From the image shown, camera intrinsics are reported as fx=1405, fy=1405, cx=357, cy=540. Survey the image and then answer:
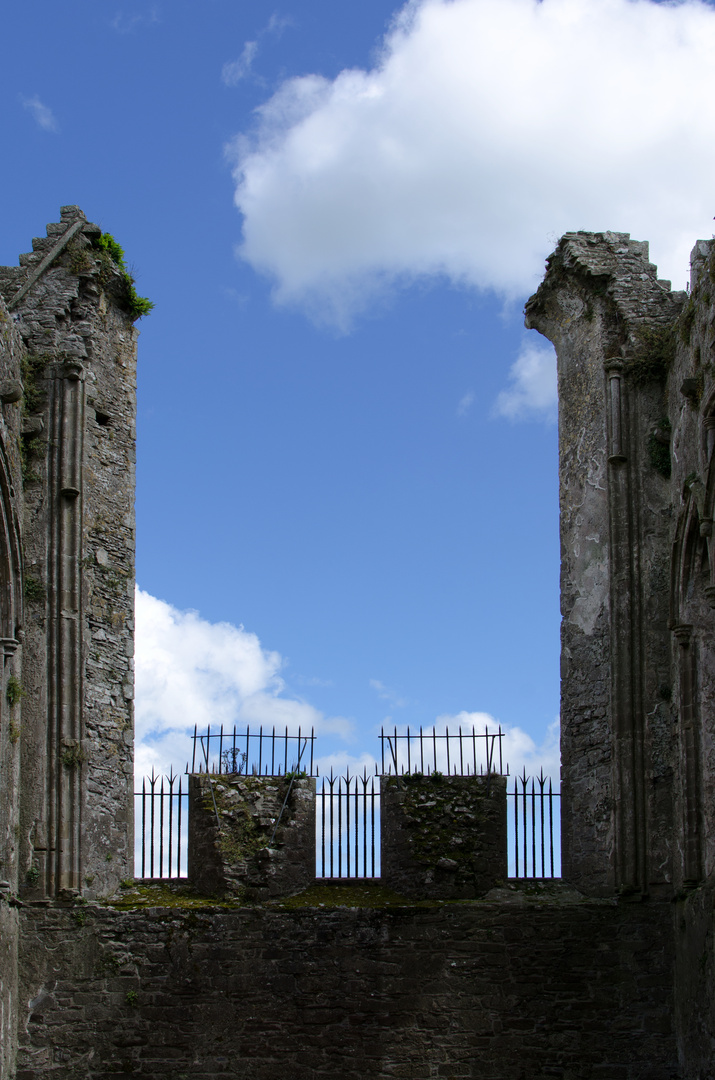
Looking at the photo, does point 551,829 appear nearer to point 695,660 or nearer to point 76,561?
point 695,660

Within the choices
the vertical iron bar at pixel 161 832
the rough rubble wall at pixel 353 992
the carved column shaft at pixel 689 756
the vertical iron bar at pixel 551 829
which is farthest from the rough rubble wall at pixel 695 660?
the vertical iron bar at pixel 161 832

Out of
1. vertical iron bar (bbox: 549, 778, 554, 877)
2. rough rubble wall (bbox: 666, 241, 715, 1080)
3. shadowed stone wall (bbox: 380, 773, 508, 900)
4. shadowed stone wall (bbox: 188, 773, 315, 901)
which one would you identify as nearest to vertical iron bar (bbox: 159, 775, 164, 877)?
shadowed stone wall (bbox: 188, 773, 315, 901)

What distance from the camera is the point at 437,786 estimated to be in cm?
1512

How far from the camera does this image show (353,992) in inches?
534

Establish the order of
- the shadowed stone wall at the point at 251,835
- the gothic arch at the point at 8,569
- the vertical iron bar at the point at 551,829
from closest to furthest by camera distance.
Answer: the gothic arch at the point at 8,569
the shadowed stone wall at the point at 251,835
the vertical iron bar at the point at 551,829

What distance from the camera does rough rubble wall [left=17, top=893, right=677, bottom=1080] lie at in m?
13.3

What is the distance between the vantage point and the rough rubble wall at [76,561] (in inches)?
539

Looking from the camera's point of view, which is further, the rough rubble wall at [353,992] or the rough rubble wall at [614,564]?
the rough rubble wall at [614,564]

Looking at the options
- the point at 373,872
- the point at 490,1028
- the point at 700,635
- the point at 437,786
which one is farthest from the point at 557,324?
the point at 490,1028

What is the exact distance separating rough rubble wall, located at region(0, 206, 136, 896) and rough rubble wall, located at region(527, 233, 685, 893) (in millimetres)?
4760

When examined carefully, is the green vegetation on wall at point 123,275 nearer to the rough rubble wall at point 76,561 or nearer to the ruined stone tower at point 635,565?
the rough rubble wall at point 76,561

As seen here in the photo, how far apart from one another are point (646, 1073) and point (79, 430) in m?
8.51

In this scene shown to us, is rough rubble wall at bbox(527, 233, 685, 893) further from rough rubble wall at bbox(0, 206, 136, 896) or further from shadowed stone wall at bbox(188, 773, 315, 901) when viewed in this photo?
rough rubble wall at bbox(0, 206, 136, 896)

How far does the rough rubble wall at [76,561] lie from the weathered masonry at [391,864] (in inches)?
1.2
